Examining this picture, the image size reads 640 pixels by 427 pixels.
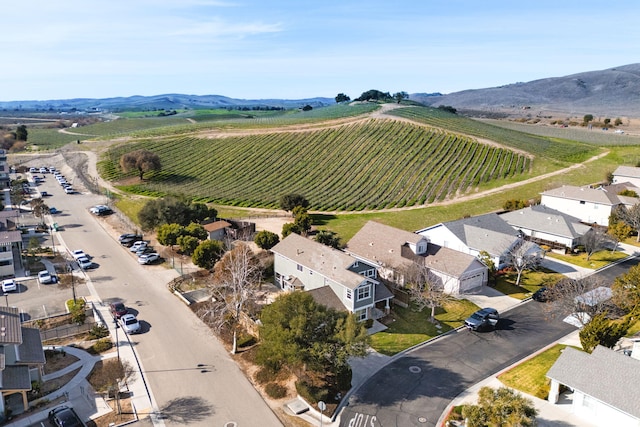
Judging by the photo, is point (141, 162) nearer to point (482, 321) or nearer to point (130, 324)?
point (130, 324)

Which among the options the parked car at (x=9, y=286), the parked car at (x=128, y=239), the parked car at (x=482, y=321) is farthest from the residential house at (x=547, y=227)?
the parked car at (x=9, y=286)

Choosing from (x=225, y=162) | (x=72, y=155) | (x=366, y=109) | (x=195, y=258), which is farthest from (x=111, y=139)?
(x=195, y=258)

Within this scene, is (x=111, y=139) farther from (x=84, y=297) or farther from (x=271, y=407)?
(x=271, y=407)

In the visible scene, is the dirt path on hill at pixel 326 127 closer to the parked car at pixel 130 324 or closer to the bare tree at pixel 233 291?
the bare tree at pixel 233 291

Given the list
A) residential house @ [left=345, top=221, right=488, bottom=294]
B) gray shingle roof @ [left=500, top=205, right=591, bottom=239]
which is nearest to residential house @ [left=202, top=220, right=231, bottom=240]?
residential house @ [left=345, top=221, right=488, bottom=294]

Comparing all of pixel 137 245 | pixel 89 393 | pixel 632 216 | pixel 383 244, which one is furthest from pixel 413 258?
pixel 632 216

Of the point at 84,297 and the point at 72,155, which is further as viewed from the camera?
the point at 72,155
